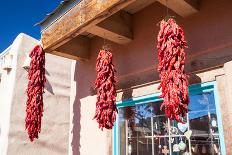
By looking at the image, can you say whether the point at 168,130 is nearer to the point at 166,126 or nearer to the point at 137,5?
the point at 166,126

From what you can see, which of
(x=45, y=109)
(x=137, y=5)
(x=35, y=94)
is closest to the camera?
(x=137, y=5)

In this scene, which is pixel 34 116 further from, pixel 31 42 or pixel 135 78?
pixel 31 42

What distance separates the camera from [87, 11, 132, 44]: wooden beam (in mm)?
3076

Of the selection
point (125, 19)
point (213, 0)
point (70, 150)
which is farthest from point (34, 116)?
point (213, 0)

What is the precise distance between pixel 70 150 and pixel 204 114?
2670mm

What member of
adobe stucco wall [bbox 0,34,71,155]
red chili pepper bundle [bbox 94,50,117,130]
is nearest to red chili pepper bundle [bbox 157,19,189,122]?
red chili pepper bundle [bbox 94,50,117,130]

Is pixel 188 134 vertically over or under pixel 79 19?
under

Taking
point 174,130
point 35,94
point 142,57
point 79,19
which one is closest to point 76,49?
point 35,94

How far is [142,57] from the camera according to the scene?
3.28 metres

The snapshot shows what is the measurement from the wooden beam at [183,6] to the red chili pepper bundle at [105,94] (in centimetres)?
95

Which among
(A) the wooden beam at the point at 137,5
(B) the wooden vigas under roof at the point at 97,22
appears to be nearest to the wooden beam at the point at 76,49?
(B) the wooden vigas under roof at the point at 97,22

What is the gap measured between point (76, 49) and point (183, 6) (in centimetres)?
197

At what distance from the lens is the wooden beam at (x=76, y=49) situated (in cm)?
375

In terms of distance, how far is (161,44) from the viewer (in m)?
2.34
